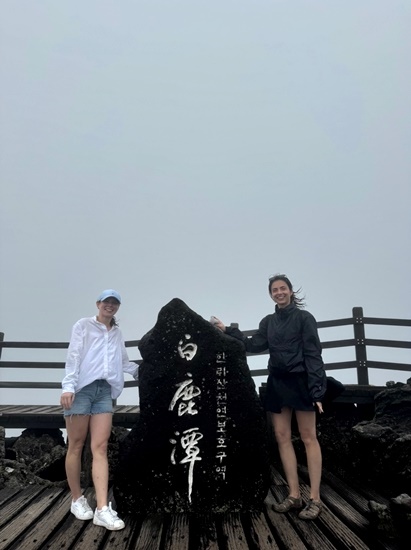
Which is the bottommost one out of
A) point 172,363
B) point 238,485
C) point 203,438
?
point 238,485

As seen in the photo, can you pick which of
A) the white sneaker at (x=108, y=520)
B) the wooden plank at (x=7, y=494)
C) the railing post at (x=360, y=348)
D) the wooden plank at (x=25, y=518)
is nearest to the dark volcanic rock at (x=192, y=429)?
the white sneaker at (x=108, y=520)

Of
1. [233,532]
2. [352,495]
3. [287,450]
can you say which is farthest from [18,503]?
[352,495]

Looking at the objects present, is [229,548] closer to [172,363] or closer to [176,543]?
[176,543]

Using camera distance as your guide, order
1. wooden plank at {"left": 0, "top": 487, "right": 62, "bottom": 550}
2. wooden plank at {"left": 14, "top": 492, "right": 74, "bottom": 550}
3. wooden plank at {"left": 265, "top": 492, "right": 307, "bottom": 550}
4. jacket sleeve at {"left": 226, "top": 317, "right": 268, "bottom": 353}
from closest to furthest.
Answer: wooden plank at {"left": 265, "top": 492, "right": 307, "bottom": 550} → wooden plank at {"left": 14, "top": 492, "right": 74, "bottom": 550} → wooden plank at {"left": 0, "top": 487, "right": 62, "bottom": 550} → jacket sleeve at {"left": 226, "top": 317, "right": 268, "bottom": 353}

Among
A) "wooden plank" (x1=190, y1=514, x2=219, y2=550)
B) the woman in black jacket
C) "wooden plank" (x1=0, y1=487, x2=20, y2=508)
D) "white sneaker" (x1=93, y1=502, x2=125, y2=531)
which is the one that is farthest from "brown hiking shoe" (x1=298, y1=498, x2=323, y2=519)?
"wooden plank" (x1=0, y1=487, x2=20, y2=508)

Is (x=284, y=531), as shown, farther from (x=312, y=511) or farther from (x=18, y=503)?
(x=18, y=503)

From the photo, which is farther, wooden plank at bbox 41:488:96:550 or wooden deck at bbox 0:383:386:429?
wooden deck at bbox 0:383:386:429

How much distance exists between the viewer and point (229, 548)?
9.06 ft

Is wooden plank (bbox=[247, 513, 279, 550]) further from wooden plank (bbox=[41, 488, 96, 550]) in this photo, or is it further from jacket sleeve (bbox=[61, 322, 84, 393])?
jacket sleeve (bbox=[61, 322, 84, 393])

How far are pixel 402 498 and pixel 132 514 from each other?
246 centimetres

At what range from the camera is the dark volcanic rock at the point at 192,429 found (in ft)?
11.4

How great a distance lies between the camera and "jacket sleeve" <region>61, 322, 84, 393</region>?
127 inches

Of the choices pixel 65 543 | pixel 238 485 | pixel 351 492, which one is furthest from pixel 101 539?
pixel 351 492

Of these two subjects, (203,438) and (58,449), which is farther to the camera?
(58,449)
